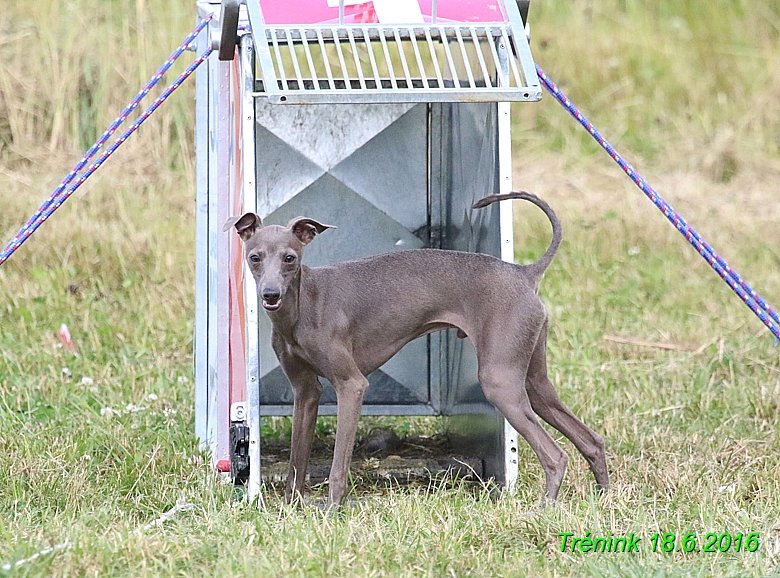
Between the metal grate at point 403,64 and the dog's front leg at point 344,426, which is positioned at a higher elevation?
the metal grate at point 403,64

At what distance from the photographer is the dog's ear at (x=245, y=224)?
3.77 meters

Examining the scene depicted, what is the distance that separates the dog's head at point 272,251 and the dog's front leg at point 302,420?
1.49ft

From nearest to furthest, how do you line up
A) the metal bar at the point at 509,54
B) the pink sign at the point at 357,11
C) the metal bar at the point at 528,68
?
the metal bar at the point at 528,68, the metal bar at the point at 509,54, the pink sign at the point at 357,11

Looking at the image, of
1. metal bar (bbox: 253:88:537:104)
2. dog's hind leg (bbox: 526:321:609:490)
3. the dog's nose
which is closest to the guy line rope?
metal bar (bbox: 253:88:537:104)

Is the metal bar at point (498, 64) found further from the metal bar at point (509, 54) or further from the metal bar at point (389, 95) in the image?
the metal bar at point (389, 95)

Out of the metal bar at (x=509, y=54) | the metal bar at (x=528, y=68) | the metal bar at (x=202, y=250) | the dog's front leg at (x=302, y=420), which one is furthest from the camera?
the metal bar at (x=202, y=250)

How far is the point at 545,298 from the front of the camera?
6.96 m

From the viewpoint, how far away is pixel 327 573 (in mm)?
3180

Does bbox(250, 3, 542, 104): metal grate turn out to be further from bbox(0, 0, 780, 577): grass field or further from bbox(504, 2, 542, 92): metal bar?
bbox(0, 0, 780, 577): grass field

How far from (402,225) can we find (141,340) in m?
1.89

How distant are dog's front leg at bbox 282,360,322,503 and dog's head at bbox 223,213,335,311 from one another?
455 millimetres

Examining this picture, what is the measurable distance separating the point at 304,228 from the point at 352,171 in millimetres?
1069

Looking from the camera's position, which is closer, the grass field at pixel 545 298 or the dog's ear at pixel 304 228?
the grass field at pixel 545 298

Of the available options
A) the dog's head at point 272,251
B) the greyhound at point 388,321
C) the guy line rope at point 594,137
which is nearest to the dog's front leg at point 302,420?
the greyhound at point 388,321
